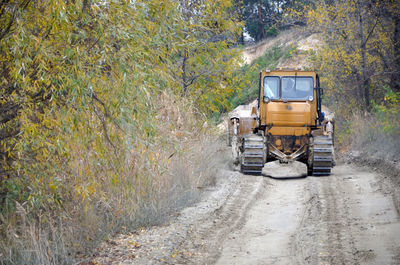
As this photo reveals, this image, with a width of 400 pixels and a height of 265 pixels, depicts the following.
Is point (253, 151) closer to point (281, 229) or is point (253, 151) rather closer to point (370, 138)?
point (281, 229)

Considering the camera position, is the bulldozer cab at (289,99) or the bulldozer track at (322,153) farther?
the bulldozer cab at (289,99)

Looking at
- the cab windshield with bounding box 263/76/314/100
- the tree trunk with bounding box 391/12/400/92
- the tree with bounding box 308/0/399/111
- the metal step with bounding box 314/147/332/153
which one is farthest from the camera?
the tree with bounding box 308/0/399/111

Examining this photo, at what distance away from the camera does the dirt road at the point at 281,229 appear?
21.5 ft

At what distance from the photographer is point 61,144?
553 cm

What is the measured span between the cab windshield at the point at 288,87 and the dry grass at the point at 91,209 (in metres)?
6.74

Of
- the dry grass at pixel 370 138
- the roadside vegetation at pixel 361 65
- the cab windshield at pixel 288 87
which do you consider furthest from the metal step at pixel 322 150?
the roadside vegetation at pixel 361 65

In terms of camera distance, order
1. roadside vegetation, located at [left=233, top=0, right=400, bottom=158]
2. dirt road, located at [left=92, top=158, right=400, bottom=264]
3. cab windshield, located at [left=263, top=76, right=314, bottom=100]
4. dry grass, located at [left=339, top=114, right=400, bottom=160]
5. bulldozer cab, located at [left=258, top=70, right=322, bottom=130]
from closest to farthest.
→ 1. dirt road, located at [left=92, top=158, right=400, bottom=264]
2. bulldozer cab, located at [left=258, top=70, right=322, bottom=130]
3. cab windshield, located at [left=263, top=76, right=314, bottom=100]
4. dry grass, located at [left=339, top=114, right=400, bottom=160]
5. roadside vegetation, located at [left=233, top=0, right=400, bottom=158]

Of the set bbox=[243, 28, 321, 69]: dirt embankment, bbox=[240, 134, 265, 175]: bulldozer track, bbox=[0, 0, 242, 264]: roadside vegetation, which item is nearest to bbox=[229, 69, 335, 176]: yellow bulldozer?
bbox=[240, 134, 265, 175]: bulldozer track

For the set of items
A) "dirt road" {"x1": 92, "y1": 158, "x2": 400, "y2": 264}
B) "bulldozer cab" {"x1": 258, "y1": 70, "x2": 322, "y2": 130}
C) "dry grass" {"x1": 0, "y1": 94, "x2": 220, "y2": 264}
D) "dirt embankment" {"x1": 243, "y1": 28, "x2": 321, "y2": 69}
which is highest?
"dirt embankment" {"x1": 243, "y1": 28, "x2": 321, "y2": 69}

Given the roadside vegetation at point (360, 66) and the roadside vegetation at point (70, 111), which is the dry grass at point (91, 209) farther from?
the roadside vegetation at point (360, 66)

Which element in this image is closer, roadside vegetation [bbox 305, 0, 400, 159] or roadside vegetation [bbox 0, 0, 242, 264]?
roadside vegetation [bbox 0, 0, 242, 264]

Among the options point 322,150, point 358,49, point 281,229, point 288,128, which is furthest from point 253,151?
point 358,49

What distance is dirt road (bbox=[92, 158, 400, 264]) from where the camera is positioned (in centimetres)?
655

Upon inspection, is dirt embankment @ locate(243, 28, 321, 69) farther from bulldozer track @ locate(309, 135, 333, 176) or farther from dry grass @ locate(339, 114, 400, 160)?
bulldozer track @ locate(309, 135, 333, 176)
